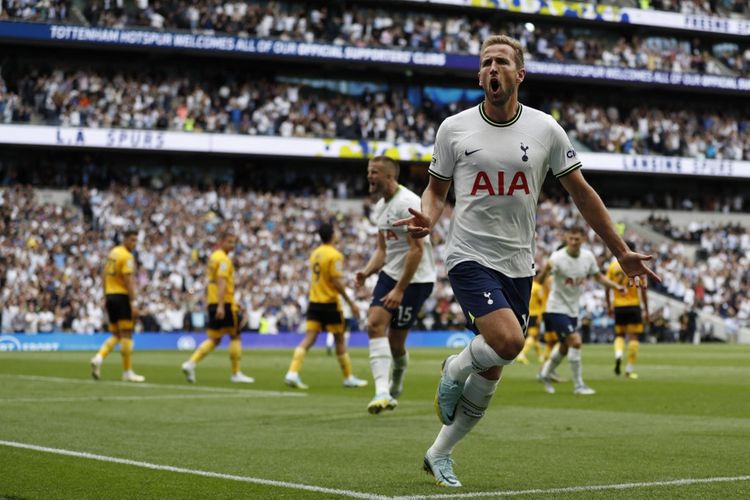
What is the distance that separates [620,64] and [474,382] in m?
53.4

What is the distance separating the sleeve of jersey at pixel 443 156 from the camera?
7.54m

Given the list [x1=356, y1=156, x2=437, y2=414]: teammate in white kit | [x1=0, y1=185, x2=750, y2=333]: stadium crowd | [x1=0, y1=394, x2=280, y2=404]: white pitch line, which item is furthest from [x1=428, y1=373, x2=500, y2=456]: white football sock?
[x1=0, y1=185, x2=750, y2=333]: stadium crowd

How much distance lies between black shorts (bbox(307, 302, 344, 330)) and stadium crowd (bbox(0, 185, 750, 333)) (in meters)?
21.7

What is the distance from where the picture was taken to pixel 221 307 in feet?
63.3

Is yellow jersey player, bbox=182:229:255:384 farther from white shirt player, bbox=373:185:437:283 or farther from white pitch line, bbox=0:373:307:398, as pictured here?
white shirt player, bbox=373:185:437:283

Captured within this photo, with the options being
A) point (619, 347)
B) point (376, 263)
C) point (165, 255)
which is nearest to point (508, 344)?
point (376, 263)

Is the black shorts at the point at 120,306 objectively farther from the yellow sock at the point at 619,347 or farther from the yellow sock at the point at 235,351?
the yellow sock at the point at 619,347

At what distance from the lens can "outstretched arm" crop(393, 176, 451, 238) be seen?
7.27 m

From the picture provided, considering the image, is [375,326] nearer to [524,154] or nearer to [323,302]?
[524,154]

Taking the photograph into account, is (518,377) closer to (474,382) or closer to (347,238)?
(474,382)

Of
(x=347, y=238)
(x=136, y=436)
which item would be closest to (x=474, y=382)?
(x=136, y=436)

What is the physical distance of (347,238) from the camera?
46.5m

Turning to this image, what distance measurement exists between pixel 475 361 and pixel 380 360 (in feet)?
17.5

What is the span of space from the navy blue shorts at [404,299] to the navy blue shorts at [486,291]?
5.01 m
